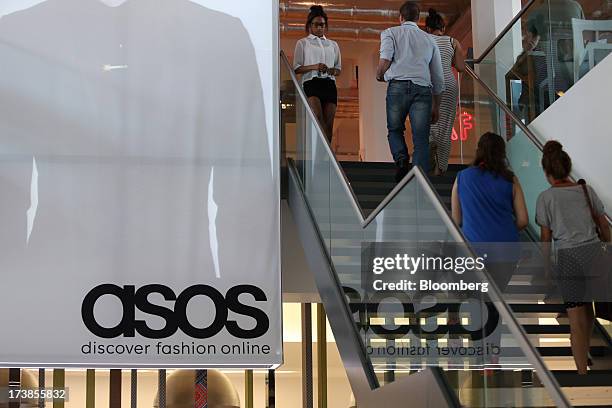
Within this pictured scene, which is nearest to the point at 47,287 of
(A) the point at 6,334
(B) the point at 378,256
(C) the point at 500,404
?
(A) the point at 6,334

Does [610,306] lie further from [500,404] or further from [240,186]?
[240,186]

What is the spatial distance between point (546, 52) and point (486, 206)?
10.1ft

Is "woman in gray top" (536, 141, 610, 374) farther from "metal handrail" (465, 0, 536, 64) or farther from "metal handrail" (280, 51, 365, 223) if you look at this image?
"metal handrail" (465, 0, 536, 64)

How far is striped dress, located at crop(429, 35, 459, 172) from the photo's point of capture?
9336mm

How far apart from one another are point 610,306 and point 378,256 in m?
1.43

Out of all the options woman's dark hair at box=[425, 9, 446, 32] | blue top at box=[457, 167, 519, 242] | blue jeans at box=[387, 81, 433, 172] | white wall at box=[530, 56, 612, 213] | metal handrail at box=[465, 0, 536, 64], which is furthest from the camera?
metal handrail at box=[465, 0, 536, 64]

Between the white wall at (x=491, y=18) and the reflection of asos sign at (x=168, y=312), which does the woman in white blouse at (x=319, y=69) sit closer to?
the reflection of asos sign at (x=168, y=312)

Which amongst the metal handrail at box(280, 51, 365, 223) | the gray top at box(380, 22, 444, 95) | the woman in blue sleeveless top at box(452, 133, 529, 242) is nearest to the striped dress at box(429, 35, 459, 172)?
the gray top at box(380, 22, 444, 95)

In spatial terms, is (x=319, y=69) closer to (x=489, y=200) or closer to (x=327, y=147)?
(x=327, y=147)

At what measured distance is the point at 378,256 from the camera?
6367 millimetres

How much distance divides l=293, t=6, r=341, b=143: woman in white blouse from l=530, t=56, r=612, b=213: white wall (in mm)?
1896

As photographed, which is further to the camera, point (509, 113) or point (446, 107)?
point (446, 107)

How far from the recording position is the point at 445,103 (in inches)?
370
